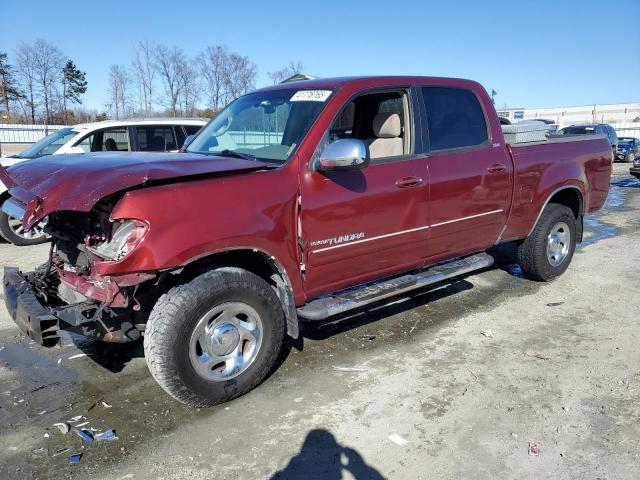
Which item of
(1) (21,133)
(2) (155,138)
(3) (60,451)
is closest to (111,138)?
(2) (155,138)

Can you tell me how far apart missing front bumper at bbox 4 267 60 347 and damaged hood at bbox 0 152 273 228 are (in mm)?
559

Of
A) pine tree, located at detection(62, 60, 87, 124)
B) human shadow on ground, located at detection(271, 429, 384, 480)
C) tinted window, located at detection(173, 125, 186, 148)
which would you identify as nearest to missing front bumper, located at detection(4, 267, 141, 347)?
human shadow on ground, located at detection(271, 429, 384, 480)

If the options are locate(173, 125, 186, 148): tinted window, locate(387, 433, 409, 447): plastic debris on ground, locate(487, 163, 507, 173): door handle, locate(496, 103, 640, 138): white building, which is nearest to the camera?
locate(387, 433, 409, 447): plastic debris on ground

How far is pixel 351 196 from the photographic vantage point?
370 centimetres

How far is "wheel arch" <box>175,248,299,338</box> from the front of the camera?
10.9 feet

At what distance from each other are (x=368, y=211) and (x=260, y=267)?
0.90 m

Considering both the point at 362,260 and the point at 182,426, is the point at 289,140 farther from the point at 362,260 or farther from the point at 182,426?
the point at 182,426

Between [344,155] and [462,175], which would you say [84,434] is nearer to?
[344,155]

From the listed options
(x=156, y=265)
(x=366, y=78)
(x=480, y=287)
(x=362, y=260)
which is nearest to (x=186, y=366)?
(x=156, y=265)

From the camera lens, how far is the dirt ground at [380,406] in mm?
2799

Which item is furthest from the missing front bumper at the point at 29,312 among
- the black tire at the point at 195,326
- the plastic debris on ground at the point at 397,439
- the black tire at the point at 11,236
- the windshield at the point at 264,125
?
the black tire at the point at 11,236

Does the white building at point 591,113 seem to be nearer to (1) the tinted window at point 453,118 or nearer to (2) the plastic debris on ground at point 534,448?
(1) the tinted window at point 453,118

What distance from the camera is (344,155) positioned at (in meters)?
3.41

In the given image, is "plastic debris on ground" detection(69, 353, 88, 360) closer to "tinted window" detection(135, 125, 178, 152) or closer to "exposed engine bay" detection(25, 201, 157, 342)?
"exposed engine bay" detection(25, 201, 157, 342)
